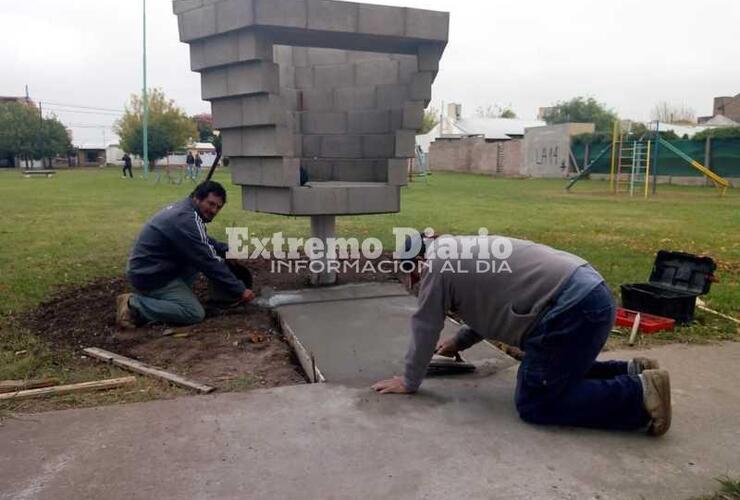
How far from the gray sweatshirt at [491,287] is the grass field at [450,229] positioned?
2.27m

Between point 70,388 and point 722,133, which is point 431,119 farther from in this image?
point 70,388

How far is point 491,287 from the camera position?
10.6 feet

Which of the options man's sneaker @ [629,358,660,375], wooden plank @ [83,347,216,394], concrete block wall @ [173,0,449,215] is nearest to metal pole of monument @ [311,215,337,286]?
concrete block wall @ [173,0,449,215]

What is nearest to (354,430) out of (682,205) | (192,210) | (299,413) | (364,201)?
(299,413)

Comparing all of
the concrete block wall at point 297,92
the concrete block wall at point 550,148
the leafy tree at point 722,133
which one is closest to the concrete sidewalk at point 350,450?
the concrete block wall at point 297,92

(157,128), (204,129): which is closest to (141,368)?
(204,129)

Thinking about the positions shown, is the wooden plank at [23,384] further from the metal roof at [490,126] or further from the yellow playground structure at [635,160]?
the metal roof at [490,126]

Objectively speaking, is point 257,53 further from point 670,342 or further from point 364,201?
point 670,342

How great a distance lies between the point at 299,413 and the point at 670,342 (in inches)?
117

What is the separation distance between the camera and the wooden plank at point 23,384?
12.4 ft

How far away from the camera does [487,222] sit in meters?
12.5

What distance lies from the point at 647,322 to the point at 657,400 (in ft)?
6.95

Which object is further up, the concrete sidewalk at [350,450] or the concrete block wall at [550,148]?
the concrete block wall at [550,148]

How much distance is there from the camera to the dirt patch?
4.18m
